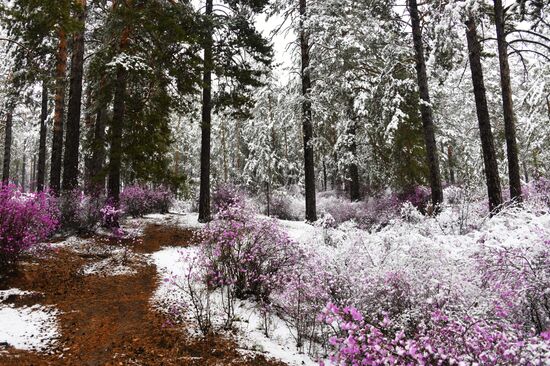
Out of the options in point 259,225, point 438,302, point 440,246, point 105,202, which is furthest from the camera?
point 105,202

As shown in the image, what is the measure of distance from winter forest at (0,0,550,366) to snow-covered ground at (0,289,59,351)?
1.3 inches

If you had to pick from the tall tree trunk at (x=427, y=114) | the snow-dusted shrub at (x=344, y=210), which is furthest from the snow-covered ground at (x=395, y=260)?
the snow-dusted shrub at (x=344, y=210)

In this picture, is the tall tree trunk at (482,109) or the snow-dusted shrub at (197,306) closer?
the snow-dusted shrub at (197,306)

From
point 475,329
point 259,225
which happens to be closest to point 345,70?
point 259,225

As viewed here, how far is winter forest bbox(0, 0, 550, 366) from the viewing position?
12.4 feet

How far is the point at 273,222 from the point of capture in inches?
237

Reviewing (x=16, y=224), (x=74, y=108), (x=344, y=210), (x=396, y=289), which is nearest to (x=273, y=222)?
(x=396, y=289)

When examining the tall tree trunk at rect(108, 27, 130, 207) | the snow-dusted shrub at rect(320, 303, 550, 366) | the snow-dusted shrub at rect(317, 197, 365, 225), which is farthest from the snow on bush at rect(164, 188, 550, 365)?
the snow-dusted shrub at rect(317, 197, 365, 225)

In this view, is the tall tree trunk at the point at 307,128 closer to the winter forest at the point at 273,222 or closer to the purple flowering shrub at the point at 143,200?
the winter forest at the point at 273,222

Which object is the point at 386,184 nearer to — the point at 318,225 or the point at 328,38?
the point at 328,38

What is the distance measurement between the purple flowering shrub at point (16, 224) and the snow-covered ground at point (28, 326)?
0.73m

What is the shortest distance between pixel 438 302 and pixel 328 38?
13.1 meters

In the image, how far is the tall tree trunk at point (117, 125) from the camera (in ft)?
31.8

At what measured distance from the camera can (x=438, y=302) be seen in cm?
371
